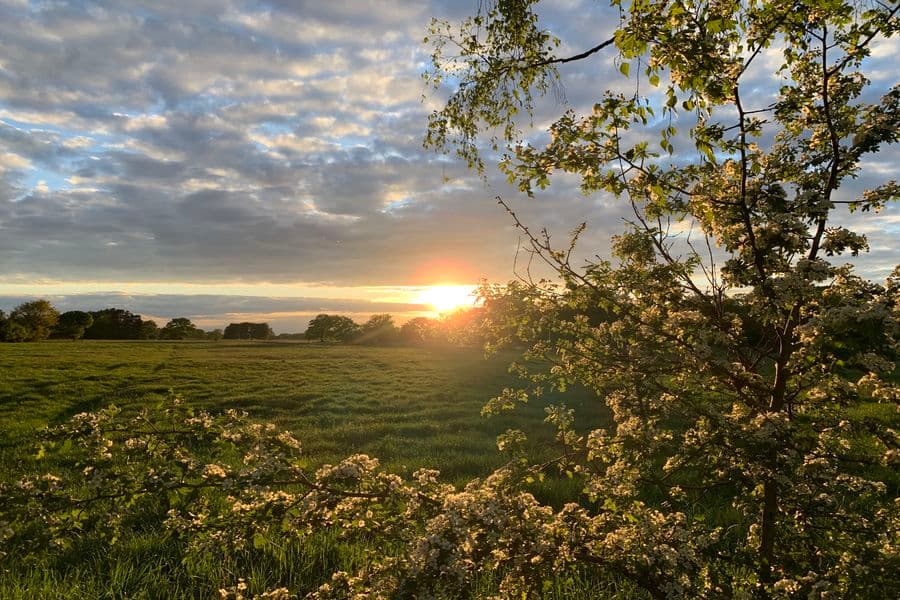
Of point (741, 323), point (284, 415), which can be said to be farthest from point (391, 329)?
point (741, 323)

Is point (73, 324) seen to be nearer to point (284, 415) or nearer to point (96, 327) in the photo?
point (96, 327)

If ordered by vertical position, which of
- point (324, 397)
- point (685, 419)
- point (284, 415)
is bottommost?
point (284, 415)

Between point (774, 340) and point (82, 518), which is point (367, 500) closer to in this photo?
point (82, 518)

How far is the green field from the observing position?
21.1ft

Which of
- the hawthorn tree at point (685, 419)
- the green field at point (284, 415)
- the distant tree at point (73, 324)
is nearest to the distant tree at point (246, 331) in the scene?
the distant tree at point (73, 324)

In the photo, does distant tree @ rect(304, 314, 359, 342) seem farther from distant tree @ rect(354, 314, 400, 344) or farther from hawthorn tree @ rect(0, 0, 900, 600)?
hawthorn tree @ rect(0, 0, 900, 600)

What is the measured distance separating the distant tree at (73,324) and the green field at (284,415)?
6083 cm

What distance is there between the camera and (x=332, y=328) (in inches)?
3501

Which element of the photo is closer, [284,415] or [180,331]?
[284,415]

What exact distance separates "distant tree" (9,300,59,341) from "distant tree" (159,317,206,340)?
2559cm

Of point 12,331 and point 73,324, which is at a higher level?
point 73,324

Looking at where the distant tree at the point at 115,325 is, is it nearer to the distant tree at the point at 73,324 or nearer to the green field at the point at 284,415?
the distant tree at the point at 73,324

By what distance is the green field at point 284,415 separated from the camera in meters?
6.42

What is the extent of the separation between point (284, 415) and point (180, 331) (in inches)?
4322
